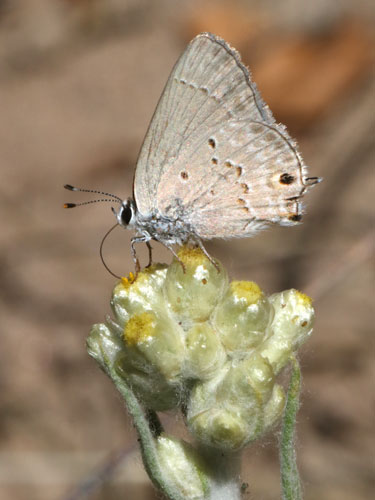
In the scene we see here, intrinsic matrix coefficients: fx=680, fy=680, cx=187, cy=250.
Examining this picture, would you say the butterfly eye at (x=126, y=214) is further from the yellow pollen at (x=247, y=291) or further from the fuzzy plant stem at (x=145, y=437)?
the fuzzy plant stem at (x=145, y=437)

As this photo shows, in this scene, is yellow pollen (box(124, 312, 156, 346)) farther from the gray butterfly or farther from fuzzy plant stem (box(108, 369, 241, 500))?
the gray butterfly

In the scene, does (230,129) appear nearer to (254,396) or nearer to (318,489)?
(254,396)

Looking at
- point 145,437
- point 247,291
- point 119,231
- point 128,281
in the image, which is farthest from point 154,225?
point 119,231

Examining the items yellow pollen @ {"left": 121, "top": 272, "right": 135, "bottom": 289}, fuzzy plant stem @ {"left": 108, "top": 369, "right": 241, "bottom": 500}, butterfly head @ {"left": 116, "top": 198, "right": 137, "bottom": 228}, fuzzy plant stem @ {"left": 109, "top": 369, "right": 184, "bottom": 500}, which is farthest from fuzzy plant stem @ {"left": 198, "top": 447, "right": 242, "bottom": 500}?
butterfly head @ {"left": 116, "top": 198, "right": 137, "bottom": 228}

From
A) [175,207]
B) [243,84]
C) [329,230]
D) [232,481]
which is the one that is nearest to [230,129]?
[243,84]

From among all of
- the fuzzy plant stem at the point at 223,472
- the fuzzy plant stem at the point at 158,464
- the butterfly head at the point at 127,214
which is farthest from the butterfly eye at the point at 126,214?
the fuzzy plant stem at the point at 223,472

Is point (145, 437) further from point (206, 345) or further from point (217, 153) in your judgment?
point (217, 153)
